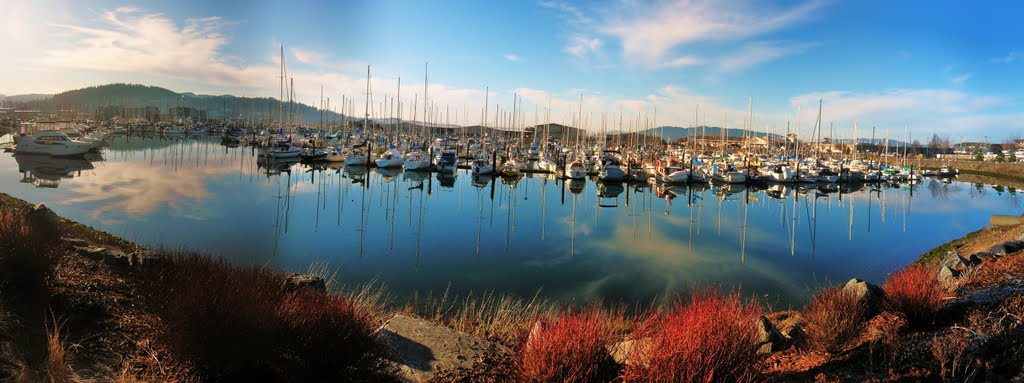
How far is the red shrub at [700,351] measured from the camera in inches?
141

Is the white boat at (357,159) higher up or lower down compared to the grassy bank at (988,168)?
lower down

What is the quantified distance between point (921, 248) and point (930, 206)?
19292mm

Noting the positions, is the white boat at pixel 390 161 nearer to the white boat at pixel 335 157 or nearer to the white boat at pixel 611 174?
the white boat at pixel 335 157

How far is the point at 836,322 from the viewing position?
568cm

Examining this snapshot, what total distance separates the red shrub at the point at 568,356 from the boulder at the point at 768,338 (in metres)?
2.46

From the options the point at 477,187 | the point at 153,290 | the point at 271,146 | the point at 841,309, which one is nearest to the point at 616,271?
the point at 841,309

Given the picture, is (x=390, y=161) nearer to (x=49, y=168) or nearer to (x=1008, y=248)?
(x=49, y=168)

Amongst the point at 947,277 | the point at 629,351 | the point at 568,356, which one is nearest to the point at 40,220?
the point at 568,356

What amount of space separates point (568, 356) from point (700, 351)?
0.95 m

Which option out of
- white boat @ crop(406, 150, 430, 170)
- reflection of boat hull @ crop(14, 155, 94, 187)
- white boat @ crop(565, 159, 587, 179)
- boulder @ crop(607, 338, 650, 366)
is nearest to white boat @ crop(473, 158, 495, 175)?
white boat @ crop(406, 150, 430, 170)

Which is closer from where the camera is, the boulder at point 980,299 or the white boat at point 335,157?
the boulder at point 980,299

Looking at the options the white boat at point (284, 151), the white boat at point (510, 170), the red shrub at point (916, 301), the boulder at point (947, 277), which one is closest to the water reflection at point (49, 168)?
the white boat at point (284, 151)

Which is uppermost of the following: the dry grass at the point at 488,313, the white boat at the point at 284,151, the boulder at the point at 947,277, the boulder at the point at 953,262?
the white boat at the point at 284,151

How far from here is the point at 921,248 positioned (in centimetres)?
2067
